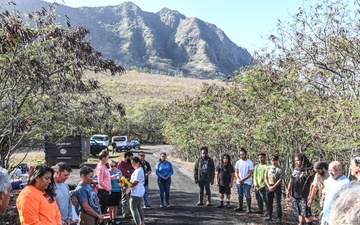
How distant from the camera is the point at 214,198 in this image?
1267cm

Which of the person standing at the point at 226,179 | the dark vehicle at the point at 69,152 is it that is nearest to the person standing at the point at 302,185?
the person standing at the point at 226,179

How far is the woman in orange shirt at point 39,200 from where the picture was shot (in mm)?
4090

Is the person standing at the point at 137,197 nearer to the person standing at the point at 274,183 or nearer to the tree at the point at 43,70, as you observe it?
the tree at the point at 43,70

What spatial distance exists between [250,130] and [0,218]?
803cm

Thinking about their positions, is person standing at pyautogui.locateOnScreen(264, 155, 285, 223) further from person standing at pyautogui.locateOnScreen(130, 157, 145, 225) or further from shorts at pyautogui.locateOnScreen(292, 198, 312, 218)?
person standing at pyautogui.locateOnScreen(130, 157, 145, 225)

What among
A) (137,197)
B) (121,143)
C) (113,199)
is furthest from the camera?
(121,143)

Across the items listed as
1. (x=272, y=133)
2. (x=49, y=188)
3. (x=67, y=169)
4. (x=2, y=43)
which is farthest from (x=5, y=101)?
(x=272, y=133)

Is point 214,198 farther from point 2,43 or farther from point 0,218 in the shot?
point 2,43

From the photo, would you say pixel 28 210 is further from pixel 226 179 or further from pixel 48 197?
pixel 226 179

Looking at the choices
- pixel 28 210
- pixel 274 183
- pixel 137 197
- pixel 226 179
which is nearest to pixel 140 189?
pixel 137 197

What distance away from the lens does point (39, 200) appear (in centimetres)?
421

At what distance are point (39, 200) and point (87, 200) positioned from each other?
1618mm

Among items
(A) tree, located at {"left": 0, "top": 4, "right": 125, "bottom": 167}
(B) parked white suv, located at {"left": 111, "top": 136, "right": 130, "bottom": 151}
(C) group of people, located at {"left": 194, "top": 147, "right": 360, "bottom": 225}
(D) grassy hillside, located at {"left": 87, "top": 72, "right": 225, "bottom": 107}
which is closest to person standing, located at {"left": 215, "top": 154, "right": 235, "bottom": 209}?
(C) group of people, located at {"left": 194, "top": 147, "right": 360, "bottom": 225}

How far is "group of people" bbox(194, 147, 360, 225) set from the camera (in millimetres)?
1862
